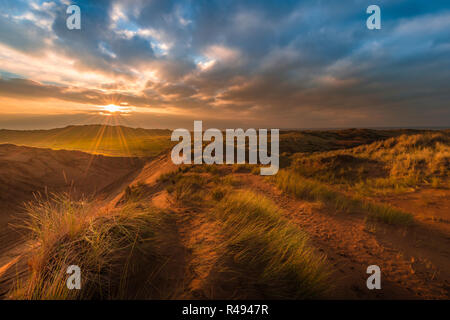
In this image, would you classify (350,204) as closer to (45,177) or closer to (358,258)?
(358,258)

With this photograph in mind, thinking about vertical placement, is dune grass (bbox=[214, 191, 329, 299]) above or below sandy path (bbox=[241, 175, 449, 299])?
above

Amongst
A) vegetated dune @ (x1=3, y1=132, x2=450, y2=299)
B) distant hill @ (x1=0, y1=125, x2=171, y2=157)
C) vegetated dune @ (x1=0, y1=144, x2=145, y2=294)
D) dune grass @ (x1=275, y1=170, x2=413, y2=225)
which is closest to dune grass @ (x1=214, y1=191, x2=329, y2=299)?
vegetated dune @ (x1=3, y1=132, x2=450, y2=299)

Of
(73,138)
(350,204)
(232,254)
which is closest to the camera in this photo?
(232,254)

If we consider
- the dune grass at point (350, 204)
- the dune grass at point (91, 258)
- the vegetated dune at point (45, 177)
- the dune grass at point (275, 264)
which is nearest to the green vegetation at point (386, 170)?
the dune grass at point (350, 204)

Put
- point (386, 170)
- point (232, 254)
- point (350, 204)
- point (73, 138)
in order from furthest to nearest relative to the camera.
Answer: point (73, 138) < point (386, 170) < point (350, 204) < point (232, 254)

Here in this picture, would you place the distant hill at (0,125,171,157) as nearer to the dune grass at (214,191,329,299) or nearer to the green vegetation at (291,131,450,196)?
the green vegetation at (291,131,450,196)

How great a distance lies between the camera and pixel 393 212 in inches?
178

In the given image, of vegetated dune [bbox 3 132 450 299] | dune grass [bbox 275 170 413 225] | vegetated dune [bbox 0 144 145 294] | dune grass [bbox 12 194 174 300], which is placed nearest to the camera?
dune grass [bbox 12 194 174 300]

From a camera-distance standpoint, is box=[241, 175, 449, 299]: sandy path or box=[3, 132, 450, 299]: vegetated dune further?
box=[241, 175, 449, 299]: sandy path

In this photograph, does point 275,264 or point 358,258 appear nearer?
point 275,264

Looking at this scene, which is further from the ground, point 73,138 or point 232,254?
point 73,138

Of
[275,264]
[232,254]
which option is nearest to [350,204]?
[275,264]

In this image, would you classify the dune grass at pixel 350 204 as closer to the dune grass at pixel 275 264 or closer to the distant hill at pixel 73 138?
the dune grass at pixel 275 264
